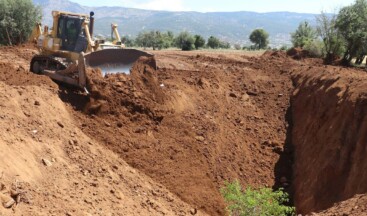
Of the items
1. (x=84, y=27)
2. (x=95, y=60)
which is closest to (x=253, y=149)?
(x=95, y=60)

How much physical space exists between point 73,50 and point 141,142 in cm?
501

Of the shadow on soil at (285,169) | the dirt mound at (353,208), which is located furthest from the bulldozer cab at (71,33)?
the dirt mound at (353,208)

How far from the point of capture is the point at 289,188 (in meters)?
12.7

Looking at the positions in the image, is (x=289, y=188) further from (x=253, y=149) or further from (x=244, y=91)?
(x=244, y=91)

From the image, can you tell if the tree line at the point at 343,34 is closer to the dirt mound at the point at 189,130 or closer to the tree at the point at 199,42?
the dirt mound at the point at 189,130

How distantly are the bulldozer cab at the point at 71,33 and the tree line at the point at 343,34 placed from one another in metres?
18.8

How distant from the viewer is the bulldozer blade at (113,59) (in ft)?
44.9

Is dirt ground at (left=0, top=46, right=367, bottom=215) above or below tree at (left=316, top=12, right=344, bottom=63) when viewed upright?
below

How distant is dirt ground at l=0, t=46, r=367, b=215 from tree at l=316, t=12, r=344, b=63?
14768mm

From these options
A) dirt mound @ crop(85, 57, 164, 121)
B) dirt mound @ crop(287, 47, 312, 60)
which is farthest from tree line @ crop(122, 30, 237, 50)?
dirt mound @ crop(85, 57, 164, 121)

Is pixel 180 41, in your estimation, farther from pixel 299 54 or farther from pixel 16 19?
pixel 299 54

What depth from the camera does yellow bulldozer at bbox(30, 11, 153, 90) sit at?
14.0 meters

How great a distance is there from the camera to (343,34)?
30609 millimetres

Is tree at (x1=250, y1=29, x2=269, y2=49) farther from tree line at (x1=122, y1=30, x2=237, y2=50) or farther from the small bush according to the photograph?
the small bush
